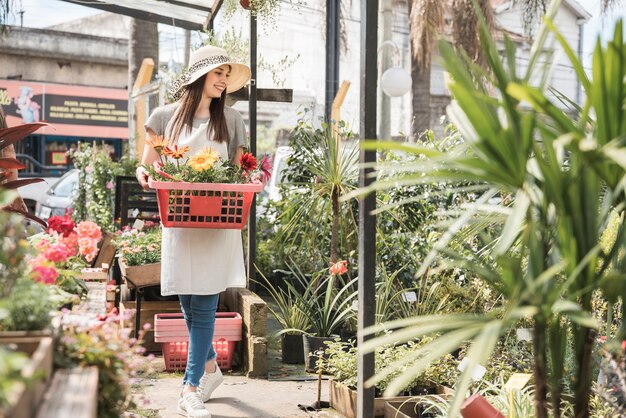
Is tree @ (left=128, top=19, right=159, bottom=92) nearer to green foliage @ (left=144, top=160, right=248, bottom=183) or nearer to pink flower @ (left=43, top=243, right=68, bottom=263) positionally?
green foliage @ (left=144, top=160, right=248, bottom=183)

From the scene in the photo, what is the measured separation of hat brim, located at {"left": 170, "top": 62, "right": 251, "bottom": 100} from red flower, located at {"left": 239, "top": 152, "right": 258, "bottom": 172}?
464 mm

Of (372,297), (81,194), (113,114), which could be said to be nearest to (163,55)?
(113,114)

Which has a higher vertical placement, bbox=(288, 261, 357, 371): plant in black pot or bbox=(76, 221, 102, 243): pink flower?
bbox=(76, 221, 102, 243): pink flower

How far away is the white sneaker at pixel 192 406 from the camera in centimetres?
379

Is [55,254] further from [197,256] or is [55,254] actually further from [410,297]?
[410,297]

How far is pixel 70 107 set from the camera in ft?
78.3

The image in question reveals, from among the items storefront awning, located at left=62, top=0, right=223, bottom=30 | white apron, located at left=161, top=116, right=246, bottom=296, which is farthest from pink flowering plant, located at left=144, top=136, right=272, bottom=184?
storefront awning, located at left=62, top=0, right=223, bottom=30

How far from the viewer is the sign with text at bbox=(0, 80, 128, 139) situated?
23109mm

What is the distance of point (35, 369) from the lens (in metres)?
1.61

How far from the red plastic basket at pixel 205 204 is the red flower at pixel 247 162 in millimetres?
110

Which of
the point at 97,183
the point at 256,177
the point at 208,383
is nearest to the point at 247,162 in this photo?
the point at 256,177

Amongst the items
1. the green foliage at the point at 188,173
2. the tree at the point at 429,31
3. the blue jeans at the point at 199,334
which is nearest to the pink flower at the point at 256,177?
the green foliage at the point at 188,173

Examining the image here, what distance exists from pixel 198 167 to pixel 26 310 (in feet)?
5.33

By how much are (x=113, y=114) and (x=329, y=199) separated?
780 inches
